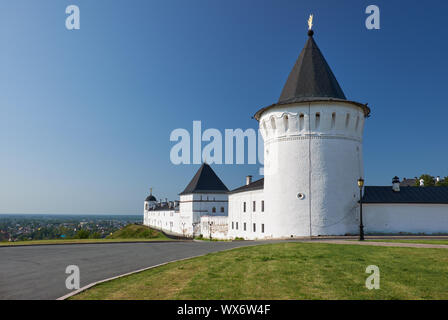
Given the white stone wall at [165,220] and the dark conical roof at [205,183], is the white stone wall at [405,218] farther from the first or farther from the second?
the white stone wall at [165,220]

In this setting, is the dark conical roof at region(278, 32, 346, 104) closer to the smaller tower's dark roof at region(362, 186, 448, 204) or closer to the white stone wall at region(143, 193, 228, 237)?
the smaller tower's dark roof at region(362, 186, 448, 204)

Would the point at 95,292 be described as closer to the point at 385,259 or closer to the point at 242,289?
the point at 242,289

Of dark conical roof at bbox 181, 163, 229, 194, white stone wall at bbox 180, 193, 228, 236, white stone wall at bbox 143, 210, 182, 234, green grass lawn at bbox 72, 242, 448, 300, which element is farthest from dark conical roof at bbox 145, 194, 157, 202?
green grass lawn at bbox 72, 242, 448, 300

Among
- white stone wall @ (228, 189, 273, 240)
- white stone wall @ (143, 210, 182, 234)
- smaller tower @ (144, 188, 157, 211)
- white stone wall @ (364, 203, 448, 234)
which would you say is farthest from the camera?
smaller tower @ (144, 188, 157, 211)

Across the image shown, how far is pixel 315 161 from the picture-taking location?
23578 mm

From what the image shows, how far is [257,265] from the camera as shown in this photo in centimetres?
955

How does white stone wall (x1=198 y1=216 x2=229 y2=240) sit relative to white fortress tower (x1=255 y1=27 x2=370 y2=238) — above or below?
below

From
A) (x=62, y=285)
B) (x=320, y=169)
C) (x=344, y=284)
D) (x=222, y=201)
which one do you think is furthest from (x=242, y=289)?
(x=222, y=201)

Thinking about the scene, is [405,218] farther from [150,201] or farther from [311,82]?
[150,201]

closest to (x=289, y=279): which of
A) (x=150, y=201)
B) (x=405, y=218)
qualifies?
(x=405, y=218)

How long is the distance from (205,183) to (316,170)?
39.0 metres

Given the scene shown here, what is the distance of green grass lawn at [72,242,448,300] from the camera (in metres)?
6.45

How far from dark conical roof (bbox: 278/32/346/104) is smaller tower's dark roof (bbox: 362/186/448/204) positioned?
7.52 metres

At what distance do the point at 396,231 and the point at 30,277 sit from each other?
73.5 ft
